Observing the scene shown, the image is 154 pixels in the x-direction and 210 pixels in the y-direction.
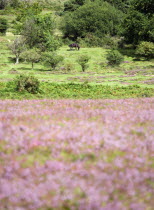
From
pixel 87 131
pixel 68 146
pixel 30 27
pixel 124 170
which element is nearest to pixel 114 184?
pixel 124 170

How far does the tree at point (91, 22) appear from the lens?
8300cm

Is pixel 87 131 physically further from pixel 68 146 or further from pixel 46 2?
pixel 46 2

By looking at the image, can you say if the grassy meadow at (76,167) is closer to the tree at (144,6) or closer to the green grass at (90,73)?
the green grass at (90,73)

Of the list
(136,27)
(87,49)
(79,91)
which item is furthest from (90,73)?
(136,27)

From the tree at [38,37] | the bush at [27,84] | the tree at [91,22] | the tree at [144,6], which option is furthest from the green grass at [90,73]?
the tree at [91,22]

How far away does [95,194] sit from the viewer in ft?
9.92

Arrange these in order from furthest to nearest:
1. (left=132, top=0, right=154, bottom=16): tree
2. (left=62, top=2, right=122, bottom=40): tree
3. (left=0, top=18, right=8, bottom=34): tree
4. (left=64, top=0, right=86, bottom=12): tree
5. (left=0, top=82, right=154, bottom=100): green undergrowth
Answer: (left=64, top=0, right=86, bottom=12): tree
(left=62, top=2, right=122, bottom=40): tree
(left=0, top=18, right=8, bottom=34): tree
(left=132, top=0, right=154, bottom=16): tree
(left=0, top=82, right=154, bottom=100): green undergrowth

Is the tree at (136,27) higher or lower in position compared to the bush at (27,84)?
higher

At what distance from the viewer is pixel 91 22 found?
83562 millimetres

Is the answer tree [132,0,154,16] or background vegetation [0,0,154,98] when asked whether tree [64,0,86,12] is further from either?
tree [132,0,154,16]

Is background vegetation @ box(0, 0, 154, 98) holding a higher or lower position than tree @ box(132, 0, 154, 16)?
lower

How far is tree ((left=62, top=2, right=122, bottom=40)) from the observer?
272 ft

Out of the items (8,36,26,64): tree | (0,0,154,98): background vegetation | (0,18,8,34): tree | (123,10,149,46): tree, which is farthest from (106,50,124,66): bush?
(0,18,8,34): tree

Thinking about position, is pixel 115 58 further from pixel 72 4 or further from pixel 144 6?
pixel 72 4
